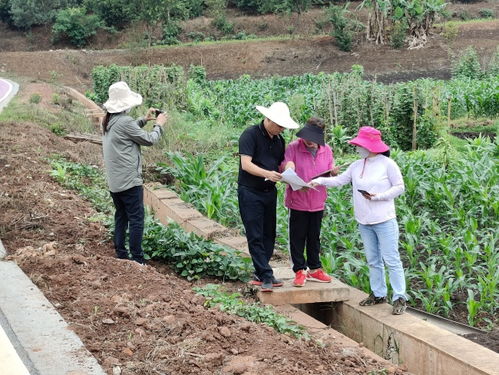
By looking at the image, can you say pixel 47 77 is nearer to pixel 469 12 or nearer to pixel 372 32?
pixel 372 32

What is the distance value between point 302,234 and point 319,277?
436 mm

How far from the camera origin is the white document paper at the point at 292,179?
657 cm

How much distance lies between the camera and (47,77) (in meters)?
40.8

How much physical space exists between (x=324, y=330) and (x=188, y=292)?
1.16m

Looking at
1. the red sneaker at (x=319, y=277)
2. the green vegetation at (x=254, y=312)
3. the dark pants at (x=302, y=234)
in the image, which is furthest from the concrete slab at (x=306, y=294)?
the green vegetation at (x=254, y=312)

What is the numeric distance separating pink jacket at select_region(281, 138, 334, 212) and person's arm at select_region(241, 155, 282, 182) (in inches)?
13.8

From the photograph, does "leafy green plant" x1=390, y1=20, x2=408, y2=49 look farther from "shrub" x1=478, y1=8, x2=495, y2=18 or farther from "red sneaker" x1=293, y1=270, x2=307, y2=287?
"red sneaker" x1=293, y1=270, x2=307, y2=287

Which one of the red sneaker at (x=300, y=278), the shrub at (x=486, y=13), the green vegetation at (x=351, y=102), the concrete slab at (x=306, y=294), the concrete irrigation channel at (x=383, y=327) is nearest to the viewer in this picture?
the concrete irrigation channel at (x=383, y=327)

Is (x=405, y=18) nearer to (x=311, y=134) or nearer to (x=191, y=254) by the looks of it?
(x=191, y=254)

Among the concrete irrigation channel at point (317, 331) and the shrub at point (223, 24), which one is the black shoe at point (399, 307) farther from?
the shrub at point (223, 24)

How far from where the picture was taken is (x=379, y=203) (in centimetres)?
656

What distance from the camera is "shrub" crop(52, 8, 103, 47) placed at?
5612 cm

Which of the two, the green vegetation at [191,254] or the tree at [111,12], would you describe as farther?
the tree at [111,12]

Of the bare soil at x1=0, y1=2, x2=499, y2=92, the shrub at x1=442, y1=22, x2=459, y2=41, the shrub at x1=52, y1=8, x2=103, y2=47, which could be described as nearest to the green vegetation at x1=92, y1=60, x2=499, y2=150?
the bare soil at x1=0, y1=2, x2=499, y2=92
